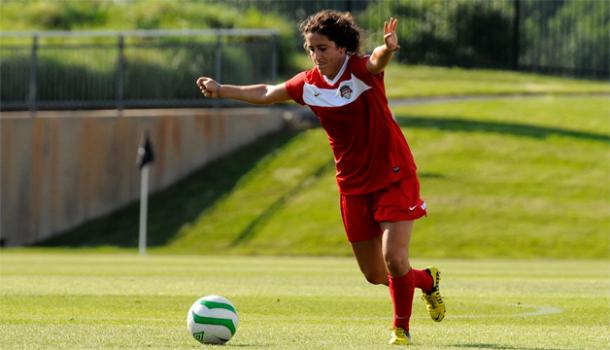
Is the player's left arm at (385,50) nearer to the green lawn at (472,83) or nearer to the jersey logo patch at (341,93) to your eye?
the jersey logo patch at (341,93)

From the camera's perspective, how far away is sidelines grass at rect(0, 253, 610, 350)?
975cm

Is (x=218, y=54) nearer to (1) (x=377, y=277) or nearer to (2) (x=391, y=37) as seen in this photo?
(1) (x=377, y=277)

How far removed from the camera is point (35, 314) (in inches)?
465

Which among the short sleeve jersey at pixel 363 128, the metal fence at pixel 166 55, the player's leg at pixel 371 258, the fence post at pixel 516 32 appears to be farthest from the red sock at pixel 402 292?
the fence post at pixel 516 32

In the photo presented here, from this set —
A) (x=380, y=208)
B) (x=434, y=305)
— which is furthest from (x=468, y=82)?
(x=380, y=208)

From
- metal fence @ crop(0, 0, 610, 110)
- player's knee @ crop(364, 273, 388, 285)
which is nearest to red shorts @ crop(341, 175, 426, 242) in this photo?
player's knee @ crop(364, 273, 388, 285)

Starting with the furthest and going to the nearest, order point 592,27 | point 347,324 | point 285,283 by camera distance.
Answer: point 592,27 < point 285,283 < point 347,324

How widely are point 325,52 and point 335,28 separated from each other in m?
0.18

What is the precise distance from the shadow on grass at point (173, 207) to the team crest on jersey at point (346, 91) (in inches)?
842

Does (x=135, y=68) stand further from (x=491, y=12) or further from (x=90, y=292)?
(x=90, y=292)

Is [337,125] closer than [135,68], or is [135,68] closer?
[337,125]

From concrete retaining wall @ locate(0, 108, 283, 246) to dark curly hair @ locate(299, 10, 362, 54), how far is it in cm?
2415

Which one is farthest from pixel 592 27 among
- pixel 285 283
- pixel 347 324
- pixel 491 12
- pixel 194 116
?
pixel 347 324

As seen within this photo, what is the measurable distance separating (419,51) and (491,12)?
3.00 meters
